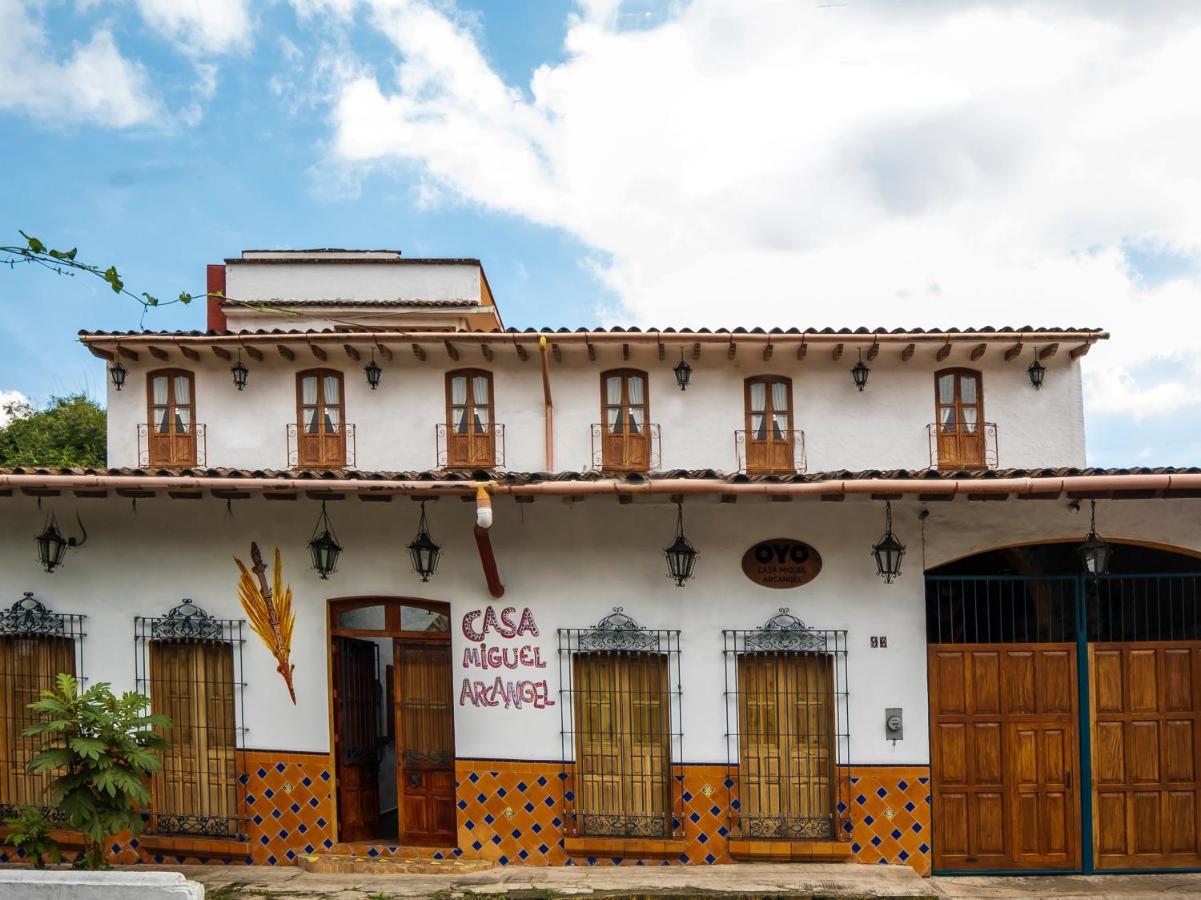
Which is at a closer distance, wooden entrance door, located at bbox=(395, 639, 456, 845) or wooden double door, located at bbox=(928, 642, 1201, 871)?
wooden double door, located at bbox=(928, 642, 1201, 871)

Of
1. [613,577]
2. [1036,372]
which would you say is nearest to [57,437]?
[613,577]

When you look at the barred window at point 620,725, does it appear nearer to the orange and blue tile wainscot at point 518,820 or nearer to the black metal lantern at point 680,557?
the orange and blue tile wainscot at point 518,820

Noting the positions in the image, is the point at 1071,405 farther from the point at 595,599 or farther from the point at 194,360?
the point at 194,360

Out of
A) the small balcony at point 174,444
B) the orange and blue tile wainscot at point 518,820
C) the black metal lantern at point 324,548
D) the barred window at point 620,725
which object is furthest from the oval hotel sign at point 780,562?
the small balcony at point 174,444

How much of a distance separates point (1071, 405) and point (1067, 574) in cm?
765

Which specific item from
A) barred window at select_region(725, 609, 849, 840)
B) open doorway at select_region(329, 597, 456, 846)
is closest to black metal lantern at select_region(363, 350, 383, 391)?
open doorway at select_region(329, 597, 456, 846)

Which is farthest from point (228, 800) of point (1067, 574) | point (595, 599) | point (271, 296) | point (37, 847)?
point (271, 296)

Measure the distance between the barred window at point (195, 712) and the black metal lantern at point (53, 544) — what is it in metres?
1.04

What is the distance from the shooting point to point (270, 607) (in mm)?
8266

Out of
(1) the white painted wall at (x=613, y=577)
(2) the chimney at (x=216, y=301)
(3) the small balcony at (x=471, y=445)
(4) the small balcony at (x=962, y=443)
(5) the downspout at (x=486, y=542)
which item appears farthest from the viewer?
(2) the chimney at (x=216, y=301)

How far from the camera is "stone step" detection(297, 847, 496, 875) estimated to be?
7.82 meters

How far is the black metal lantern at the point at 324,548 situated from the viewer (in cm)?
803

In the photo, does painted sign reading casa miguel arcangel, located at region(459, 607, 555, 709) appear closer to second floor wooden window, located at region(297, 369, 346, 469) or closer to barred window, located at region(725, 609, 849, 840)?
barred window, located at region(725, 609, 849, 840)

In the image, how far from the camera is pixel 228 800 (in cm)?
834
